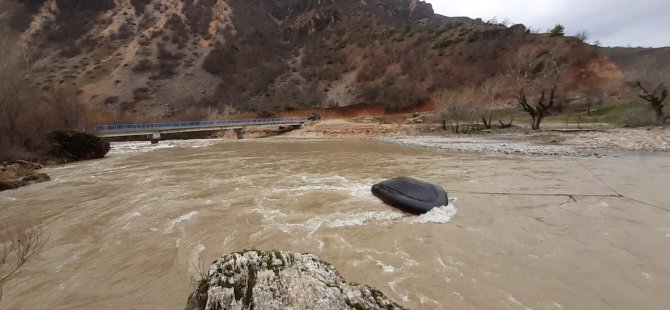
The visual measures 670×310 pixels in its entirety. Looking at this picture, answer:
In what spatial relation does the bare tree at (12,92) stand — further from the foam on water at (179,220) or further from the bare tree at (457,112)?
the bare tree at (457,112)

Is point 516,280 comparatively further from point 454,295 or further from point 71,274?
point 71,274

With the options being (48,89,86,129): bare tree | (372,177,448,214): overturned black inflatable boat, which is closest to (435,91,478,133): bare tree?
(372,177,448,214): overturned black inflatable boat

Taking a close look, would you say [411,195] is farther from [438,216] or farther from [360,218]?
[360,218]

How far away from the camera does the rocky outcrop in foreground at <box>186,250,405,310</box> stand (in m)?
2.33

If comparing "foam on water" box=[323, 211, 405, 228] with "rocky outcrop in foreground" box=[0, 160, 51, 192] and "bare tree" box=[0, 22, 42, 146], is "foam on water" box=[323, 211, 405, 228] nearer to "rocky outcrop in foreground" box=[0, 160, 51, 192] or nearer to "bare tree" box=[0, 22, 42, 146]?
"rocky outcrop in foreground" box=[0, 160, 51, 192]

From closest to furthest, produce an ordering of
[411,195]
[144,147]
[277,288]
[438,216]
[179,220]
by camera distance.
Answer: [277,288]
[438,216]
[179,220]
[411,195]
[144,147]

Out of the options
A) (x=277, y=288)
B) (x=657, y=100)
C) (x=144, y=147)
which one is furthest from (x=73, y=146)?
(x=657, y=100)

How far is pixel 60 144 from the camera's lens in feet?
70.6

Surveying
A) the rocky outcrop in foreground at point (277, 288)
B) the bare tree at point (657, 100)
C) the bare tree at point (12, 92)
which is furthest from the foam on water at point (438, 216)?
the bare tree at point (657, 100)

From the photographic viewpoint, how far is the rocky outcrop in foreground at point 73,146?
21359 mm

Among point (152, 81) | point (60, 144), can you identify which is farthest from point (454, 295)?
point (152, 81)

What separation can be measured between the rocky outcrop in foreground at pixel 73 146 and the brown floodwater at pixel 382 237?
11378 mm

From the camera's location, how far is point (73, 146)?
2203 cm

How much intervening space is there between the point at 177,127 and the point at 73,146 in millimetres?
15246
